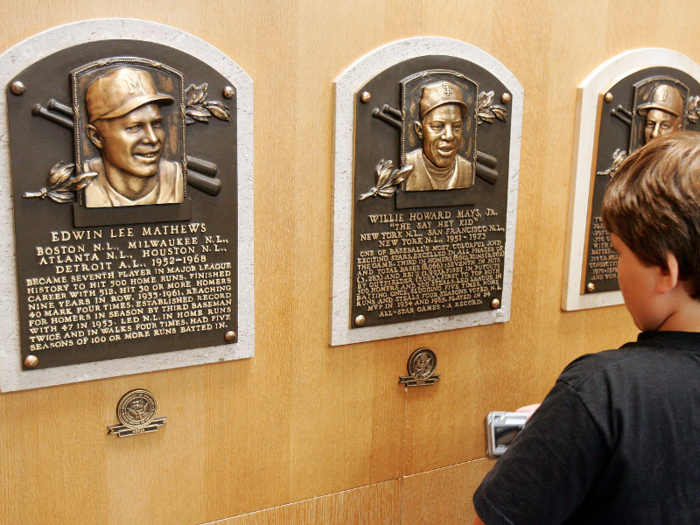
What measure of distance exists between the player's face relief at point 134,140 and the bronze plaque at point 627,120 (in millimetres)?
1864

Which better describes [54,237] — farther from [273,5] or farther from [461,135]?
[461,135]

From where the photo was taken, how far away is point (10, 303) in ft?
6.82

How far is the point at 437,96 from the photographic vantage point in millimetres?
2553

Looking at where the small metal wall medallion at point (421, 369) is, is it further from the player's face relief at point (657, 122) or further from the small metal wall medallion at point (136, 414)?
the player's face relief at point (657, 122)

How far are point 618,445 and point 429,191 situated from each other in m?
1.54

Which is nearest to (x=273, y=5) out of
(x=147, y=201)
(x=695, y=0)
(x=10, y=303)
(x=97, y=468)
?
(x=147, y=201)

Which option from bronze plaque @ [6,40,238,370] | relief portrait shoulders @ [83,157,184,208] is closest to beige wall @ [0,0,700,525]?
bronze plaque @ [6,40,238,370]

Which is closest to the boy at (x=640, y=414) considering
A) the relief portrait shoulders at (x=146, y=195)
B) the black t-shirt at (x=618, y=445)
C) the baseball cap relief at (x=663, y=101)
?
the black t-shirt at (x=618, y=445)

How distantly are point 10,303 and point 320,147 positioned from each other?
1.11m

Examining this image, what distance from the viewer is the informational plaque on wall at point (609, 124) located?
298 cm

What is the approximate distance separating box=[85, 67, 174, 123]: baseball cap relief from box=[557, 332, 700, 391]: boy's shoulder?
4.76 ft

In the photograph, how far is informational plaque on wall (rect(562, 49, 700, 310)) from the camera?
9.78 ft

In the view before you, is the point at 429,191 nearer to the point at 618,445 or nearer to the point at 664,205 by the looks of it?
the point at 664,205

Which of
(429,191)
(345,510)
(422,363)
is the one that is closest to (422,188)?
(429,191)
